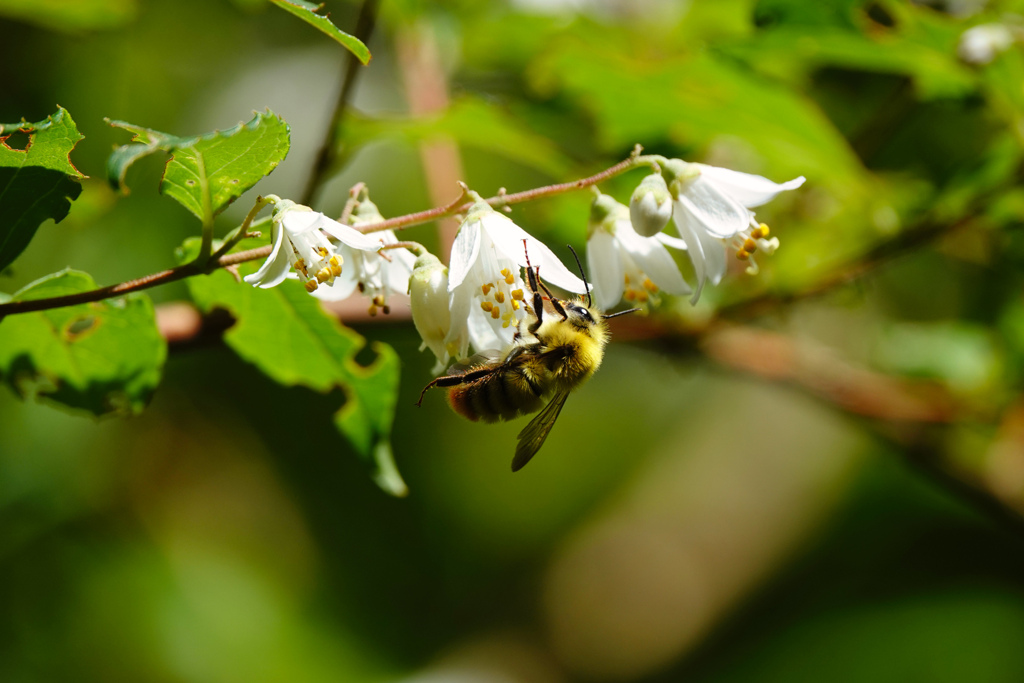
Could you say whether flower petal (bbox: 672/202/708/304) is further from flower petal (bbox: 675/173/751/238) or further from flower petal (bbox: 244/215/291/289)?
flower petal (bbox: 244/215/291/289)

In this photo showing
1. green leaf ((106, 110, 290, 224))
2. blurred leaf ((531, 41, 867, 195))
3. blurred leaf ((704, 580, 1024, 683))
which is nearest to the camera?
green leaf ((106, 110, 290, 224))

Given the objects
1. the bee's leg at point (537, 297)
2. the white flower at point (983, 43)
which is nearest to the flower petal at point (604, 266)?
the bee's leg at point (537, 297)

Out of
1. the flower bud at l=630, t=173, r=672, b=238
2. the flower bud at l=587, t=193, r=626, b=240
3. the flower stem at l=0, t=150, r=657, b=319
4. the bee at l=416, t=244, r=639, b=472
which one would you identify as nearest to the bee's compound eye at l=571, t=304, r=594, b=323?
the bee at l=416, t=244, r=639, b=472

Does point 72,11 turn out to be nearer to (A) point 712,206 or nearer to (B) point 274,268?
(B) point 274,268

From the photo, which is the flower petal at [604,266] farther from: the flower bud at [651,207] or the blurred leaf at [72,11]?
the blurred leaf at [72,11]

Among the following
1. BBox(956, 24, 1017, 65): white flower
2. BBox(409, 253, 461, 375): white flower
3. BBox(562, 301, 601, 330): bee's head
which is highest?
BBox(956, 24, 1017, 65): white flower

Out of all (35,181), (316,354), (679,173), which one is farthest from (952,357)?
(35,181)

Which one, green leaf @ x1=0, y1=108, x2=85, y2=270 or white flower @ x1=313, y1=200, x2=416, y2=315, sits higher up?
green leaf @ x1=0, y1=108, x2=85, y2=270
